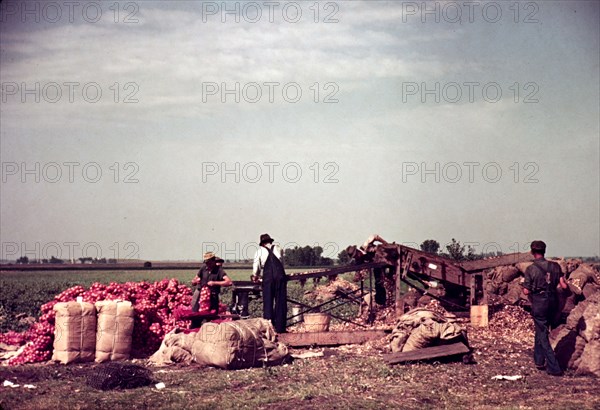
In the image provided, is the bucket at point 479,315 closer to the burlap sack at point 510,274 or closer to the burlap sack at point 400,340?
the burlap sack at point 510,274

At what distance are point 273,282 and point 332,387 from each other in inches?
180

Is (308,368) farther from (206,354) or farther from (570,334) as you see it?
(570,334)

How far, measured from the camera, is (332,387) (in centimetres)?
1045

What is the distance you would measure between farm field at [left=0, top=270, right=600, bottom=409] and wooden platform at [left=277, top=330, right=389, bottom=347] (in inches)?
41.0

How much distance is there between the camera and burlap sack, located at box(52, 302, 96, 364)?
42.2 ft

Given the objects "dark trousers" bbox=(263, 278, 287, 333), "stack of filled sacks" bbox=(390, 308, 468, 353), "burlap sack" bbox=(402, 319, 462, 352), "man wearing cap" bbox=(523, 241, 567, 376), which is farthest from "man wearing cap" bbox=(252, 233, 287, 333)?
"man wearing cap" bbox=(523, 241, 567, 376)

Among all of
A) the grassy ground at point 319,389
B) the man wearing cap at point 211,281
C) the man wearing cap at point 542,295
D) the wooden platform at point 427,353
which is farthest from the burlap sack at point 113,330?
the man wearing cap at point 542,295

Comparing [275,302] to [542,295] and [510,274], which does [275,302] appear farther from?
[510,274]

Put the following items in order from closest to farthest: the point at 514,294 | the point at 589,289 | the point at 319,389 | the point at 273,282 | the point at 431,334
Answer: the point at 319,389 < the point at 431,334 < the point at 273,282 < the point at 589,289 < the point at 514,294

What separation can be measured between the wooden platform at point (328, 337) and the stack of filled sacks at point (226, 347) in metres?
1.43

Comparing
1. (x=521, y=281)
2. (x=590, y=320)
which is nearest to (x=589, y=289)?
(x=521, y=281)

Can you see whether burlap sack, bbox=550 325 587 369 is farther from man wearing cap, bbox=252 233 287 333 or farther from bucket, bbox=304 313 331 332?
bucket, bbox=304 313 331 332

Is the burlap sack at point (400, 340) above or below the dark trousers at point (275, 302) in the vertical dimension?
below

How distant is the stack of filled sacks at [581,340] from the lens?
11.3 metres
